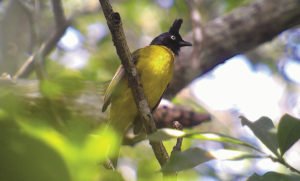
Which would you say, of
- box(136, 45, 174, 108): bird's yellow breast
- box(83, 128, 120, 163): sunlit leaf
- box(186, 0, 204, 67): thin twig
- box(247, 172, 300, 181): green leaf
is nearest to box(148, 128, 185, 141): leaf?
box(247, 172, 300, 181): green leaf

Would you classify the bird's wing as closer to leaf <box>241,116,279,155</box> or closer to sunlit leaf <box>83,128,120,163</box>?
leaf <box>241,116,279,155</box>

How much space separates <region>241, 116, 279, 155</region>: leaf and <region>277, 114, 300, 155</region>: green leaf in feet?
0.10

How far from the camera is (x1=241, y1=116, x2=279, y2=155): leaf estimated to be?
154cm

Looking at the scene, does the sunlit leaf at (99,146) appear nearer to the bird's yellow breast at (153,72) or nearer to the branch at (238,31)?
the bird's yellow breast at (153,72)

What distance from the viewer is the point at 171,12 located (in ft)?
23.2

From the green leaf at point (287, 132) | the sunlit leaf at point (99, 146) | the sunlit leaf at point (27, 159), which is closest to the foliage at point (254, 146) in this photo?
the green leaf at point (287, 132)

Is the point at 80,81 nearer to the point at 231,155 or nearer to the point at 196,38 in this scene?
the point at 231,155

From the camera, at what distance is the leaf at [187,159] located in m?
1.40

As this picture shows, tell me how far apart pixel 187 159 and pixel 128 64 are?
114 centimetres

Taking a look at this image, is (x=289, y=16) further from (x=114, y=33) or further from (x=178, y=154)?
(x=178, y=154)

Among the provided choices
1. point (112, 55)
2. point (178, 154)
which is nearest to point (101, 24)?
point (112, 55)

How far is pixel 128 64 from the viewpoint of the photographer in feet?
8.20

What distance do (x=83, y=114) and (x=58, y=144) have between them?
2.45 meters

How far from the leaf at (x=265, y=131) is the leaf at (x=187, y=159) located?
0.21 metres
